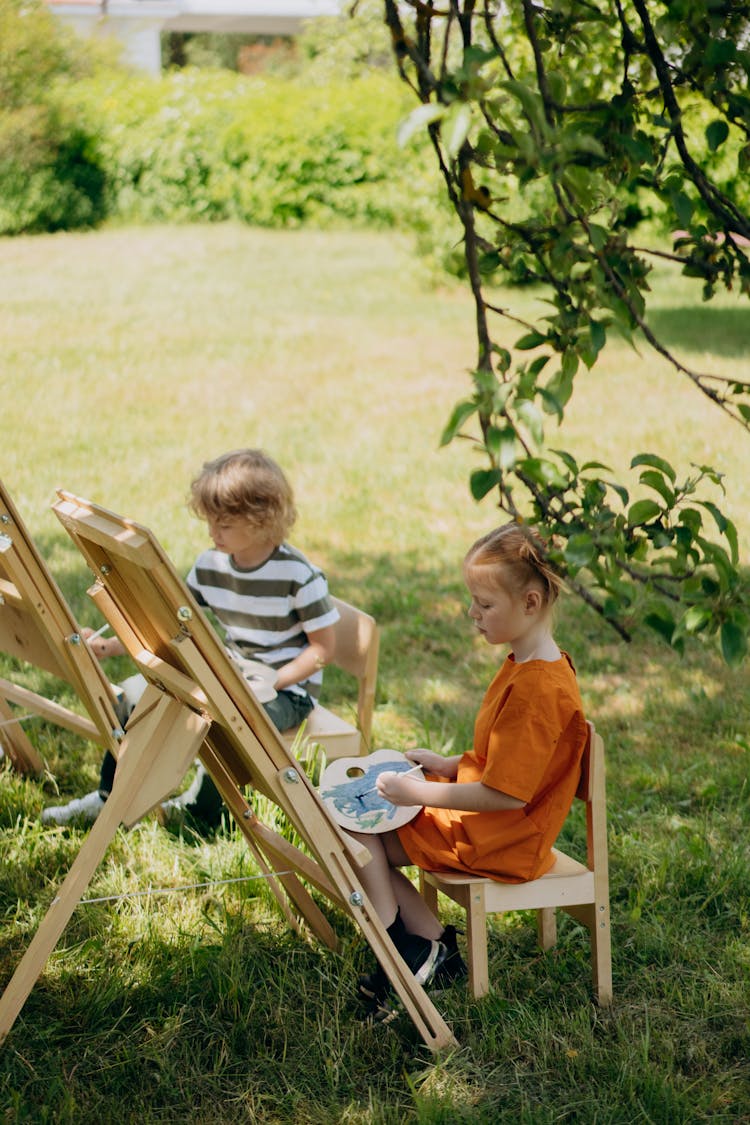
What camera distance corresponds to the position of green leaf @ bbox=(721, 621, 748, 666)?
1.89m

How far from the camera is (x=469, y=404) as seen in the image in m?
1.69

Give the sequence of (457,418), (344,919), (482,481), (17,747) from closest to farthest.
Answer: (457,418), (482,481), (344,919), (17,747)

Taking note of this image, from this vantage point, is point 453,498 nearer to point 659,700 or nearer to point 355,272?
point 659,700

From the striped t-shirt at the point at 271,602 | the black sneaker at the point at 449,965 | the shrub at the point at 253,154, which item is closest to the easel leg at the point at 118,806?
the black sneaker at the point at 449,965

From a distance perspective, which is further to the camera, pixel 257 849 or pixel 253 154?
pixel 253 154

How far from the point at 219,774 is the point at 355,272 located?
1515cm

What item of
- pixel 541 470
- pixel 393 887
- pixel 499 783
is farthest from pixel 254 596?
pixel 541 470

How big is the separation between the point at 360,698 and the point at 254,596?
0.49 meters

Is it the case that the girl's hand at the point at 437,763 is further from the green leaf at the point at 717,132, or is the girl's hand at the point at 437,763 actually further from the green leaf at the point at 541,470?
the green leaf at the point at 717,132

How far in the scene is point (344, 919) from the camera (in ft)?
10.8

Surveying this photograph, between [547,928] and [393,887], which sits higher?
[393,887]

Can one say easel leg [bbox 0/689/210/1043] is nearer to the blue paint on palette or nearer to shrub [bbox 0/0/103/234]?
the blue paint on palette

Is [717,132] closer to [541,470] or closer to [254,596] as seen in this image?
[541,470]

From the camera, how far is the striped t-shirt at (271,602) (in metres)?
3.74
